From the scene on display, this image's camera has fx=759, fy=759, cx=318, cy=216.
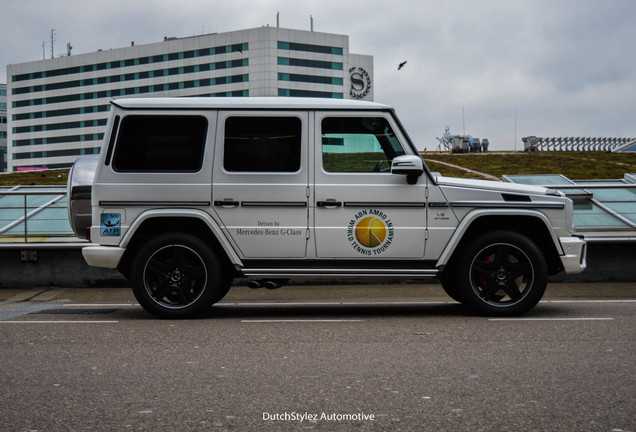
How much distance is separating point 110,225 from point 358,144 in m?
2.64

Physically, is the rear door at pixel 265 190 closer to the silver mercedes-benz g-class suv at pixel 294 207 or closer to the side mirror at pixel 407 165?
the silver mercedes-benz g-class suv at pixel 294 207

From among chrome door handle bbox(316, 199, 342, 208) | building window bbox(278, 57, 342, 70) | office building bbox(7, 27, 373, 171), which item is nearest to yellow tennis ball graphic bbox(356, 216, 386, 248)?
chrome door handle bbox(316, 199, 342, 208)

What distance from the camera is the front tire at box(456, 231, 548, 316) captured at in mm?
7559

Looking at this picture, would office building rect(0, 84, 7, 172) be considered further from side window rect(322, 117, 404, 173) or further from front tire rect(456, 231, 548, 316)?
front tire rect(456, 231, 548, 316)

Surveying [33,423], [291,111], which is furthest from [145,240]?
[33,423]

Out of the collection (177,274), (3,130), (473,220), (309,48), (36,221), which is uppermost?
(309,48)

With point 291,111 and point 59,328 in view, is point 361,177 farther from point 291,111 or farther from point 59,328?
point 59,328

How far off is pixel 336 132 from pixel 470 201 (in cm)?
152

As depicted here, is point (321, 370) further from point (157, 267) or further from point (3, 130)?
point (3, 130)

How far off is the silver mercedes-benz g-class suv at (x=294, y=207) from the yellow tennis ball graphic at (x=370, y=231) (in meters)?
0.01

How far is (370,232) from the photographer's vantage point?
761 cm

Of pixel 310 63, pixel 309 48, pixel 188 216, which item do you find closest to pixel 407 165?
pixel 188 216

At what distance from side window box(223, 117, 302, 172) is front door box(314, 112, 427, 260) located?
29 cm

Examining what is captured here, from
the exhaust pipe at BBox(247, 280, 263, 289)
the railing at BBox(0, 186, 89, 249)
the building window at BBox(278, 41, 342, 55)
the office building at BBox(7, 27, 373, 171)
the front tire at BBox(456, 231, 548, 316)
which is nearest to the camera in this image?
the front tire at BBox(456, 231, 548, 316)
